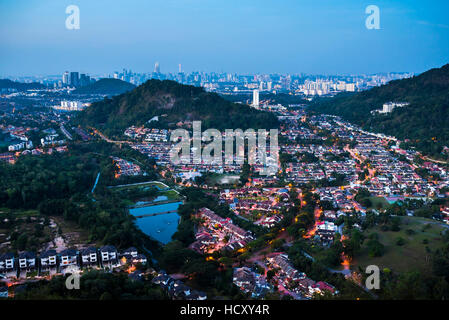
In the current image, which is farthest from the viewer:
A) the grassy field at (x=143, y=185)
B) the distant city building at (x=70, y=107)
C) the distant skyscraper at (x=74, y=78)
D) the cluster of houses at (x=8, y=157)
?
the distant skyscraper at (x=74, y=78)

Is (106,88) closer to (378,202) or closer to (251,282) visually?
(378,202)

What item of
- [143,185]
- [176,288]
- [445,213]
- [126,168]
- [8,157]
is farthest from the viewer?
[8,157]

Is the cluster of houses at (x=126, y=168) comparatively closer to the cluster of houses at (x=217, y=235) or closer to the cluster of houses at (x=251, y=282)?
the cluster of houses at (x=217, y=235)

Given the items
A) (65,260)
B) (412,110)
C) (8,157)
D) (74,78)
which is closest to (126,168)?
(8,157)

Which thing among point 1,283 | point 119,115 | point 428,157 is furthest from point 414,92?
point 1,283

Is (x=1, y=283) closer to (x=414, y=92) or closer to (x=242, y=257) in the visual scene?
(x=242, y=257)

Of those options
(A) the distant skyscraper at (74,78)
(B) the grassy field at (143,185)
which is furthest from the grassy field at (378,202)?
(A) the distant skyscraper at (74,78)
